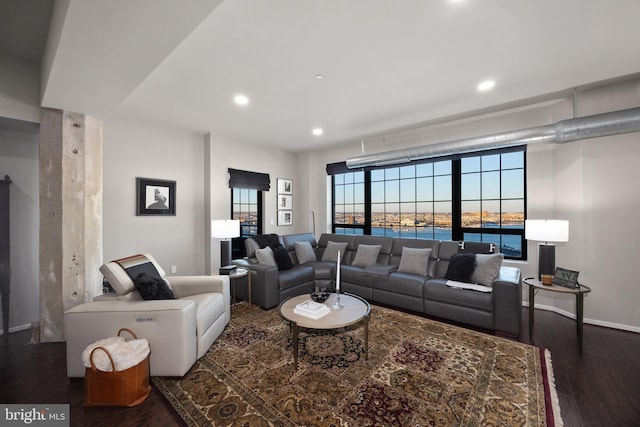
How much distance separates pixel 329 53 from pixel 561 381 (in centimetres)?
331

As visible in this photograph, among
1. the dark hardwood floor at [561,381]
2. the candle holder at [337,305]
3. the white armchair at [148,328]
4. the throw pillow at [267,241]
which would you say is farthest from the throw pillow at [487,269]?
the white armchair at [148,328]

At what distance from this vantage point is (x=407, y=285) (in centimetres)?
354

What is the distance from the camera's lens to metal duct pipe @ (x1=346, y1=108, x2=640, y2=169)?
2.64 m

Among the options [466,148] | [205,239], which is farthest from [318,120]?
[205,239]

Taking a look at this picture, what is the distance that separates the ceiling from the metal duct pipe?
398 millimetres

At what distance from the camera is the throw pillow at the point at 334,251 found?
186 inches

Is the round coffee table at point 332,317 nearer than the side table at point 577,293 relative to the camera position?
A: Yes

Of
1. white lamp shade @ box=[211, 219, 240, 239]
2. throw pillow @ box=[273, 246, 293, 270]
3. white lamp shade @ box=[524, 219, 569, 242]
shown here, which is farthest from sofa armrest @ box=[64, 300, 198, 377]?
white lamp shade @ box=[524, 219, 569, 242]

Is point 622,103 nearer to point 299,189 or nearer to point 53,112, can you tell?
point 299,189

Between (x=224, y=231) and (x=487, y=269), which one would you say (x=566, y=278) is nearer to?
(x=487, y=269)

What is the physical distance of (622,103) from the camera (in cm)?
288

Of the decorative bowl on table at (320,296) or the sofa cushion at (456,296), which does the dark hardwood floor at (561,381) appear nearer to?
the sofa cushion at (456,296)

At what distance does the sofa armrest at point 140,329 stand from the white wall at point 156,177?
184 cm

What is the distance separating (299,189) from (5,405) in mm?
5053
